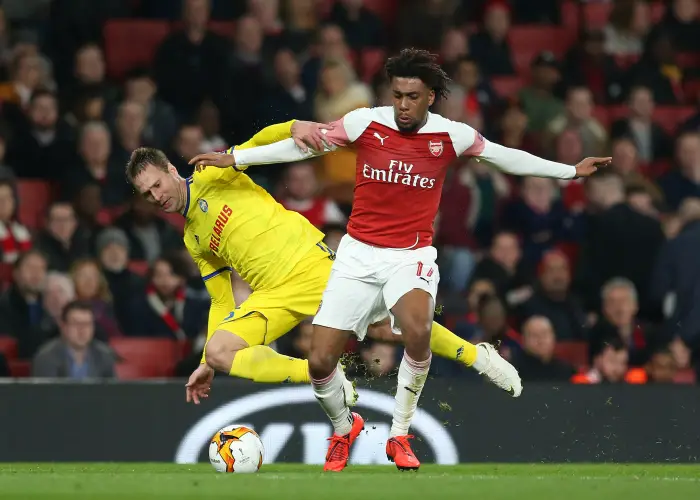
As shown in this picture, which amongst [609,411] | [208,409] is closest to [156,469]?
[208,409]

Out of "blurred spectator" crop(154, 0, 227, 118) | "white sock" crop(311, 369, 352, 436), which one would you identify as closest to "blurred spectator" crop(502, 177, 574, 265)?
A: "blurred spectator" crop(154, 0, 227, 118)

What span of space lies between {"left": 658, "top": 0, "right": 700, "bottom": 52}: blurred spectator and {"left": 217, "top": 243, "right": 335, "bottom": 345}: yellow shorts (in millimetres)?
7539

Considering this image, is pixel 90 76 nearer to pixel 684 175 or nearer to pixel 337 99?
pixel 337 99

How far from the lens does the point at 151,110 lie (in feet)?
42.0

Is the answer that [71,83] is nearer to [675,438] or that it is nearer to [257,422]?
[257,422]

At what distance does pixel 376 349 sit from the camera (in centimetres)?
1043

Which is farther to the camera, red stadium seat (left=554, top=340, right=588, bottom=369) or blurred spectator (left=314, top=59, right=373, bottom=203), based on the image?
blurred spectator (left=314, top=59, right=373, bottom=203)

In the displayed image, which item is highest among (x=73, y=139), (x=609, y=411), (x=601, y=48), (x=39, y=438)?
(x=601, y=48)

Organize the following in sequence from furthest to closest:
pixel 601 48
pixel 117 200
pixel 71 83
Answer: pixel 601 48, pixel 71 83, pixel 117 200

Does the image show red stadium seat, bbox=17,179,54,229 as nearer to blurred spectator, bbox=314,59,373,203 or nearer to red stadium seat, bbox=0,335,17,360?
red stadium seat, bbox=0,335,17,360

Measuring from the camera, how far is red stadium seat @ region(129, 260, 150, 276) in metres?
11.7

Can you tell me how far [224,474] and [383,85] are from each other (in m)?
5.80

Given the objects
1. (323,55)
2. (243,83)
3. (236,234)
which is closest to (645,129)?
(323,55)

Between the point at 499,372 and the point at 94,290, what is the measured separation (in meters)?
3.88
